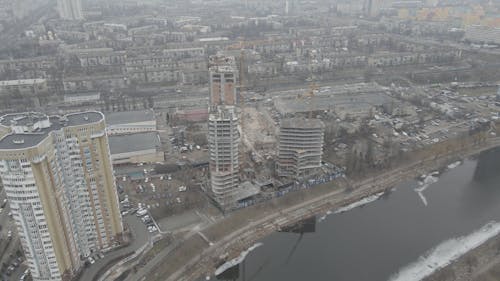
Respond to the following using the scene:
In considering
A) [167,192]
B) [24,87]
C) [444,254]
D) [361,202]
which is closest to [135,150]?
[167,192]

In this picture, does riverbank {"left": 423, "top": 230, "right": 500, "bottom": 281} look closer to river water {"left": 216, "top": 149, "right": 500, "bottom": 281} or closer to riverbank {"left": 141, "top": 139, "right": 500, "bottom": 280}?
river water {"left": 216, "top": 149, "right": 500, "bottom": 281}

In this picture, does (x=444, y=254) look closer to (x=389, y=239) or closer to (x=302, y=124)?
(x=389, y=239)

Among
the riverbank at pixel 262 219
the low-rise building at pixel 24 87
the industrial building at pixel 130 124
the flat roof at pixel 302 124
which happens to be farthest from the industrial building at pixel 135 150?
the low-rise building at pixel 24 87

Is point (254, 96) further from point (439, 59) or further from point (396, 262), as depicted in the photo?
point (439, 59)

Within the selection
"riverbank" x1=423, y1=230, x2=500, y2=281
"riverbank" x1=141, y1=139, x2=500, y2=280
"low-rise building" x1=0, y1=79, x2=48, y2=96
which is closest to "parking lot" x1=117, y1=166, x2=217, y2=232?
"riverbank" x1=141, y1=139, x2=500, y2=280

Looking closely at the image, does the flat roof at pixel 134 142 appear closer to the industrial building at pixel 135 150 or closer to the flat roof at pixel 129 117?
the industrial building at pixel 135 150

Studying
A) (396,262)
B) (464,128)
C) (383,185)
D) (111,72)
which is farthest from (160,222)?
(111,72)
